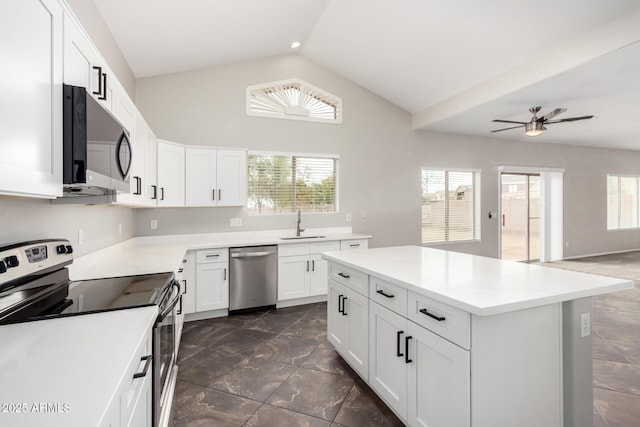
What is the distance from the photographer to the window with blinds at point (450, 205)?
5.89 m

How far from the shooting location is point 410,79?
4.63 meters

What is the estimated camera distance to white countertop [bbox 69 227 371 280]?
2.24 meters

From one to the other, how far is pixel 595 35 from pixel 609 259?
6.39 m

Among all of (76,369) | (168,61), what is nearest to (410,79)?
(168,61)

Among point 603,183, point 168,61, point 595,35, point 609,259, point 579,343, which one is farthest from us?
point 603,183

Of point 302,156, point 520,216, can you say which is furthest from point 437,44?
point 520,216

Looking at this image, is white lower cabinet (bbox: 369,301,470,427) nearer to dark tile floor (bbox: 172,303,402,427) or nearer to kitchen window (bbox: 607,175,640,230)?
dark tile floor (bbox: 172,303,402,427)

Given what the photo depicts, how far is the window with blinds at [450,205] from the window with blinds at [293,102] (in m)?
2.14

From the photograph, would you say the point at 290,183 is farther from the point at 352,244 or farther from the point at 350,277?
the point at 350,277

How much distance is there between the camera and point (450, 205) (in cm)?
612

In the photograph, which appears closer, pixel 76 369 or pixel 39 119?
pixel 76 369

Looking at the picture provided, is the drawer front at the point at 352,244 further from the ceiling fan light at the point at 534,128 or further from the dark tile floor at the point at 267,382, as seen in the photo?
the ceiling fan light at the point at 534,128

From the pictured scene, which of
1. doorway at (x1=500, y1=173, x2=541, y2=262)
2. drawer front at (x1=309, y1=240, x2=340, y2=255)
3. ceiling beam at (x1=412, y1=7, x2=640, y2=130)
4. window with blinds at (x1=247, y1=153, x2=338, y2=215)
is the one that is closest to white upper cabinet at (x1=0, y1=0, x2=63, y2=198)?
drawer front at (x1=309, y1=240, x2=340, y2=255)

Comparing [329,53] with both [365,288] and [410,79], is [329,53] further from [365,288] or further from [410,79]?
[365,288]
